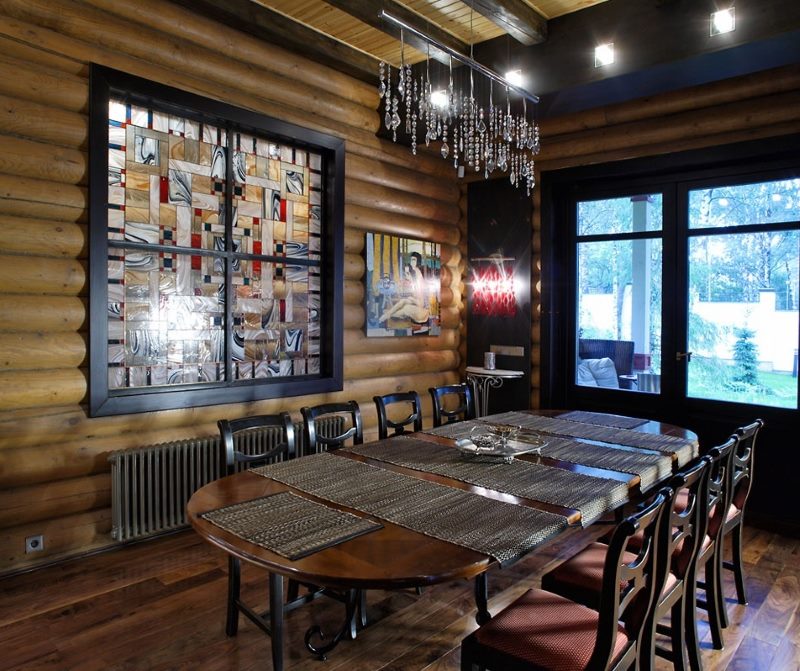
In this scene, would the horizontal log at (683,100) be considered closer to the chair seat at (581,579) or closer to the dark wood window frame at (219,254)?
the dark wood window frame at (219,254)

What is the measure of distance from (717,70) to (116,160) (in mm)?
3833

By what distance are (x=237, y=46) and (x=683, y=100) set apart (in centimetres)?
343

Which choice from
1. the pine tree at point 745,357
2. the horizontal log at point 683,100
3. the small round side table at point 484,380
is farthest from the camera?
the small round side table at point 484,380

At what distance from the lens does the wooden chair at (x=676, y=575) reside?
2.00m

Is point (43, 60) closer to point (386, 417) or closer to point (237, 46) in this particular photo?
point (237, 46)

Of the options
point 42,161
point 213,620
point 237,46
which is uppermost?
point 237,46

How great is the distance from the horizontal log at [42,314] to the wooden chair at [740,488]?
3.50 metres

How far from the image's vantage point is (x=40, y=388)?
3.29m

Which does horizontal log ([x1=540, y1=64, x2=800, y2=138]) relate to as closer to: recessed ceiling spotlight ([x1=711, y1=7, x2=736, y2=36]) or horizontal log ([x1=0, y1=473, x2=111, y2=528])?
recessed ceiling spotlight ([x1=711, y1=7, x2=736, y2=36])

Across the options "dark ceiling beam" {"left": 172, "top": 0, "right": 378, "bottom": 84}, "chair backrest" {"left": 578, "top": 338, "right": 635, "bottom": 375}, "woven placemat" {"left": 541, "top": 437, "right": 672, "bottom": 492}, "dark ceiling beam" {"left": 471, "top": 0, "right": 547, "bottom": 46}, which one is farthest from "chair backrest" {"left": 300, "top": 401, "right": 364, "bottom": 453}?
"chair backrest" {"left": 578, "top": 338, "right": 635, "bottom": 375}

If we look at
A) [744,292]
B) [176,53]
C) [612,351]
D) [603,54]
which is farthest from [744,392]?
[176,53]

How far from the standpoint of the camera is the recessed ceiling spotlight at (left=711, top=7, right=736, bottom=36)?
3.40 meters

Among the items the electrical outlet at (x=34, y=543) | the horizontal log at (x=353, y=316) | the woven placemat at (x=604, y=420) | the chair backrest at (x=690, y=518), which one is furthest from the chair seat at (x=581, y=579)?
the horizontal log at (x=353, y=316)

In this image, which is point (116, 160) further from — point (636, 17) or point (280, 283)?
point (636, 17)
